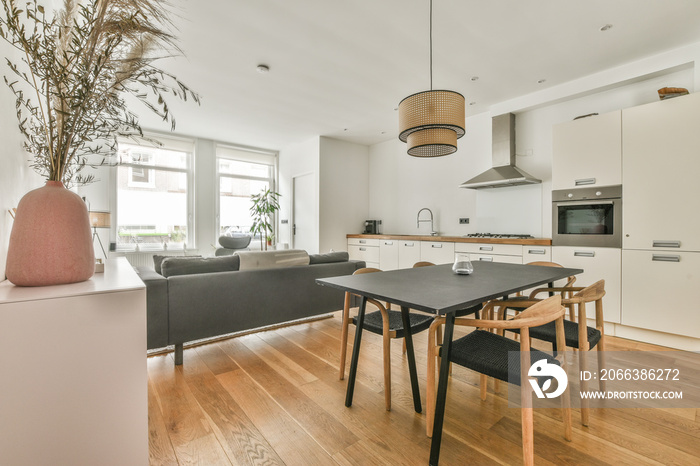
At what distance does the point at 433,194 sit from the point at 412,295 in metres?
4.16

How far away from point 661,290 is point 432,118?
8.70ft

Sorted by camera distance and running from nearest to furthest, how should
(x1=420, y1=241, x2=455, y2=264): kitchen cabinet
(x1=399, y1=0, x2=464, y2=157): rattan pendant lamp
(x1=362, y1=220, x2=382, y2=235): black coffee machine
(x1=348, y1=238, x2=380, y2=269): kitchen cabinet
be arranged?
(x1=399, y1=0, x2=464, y2=157): rattan pendant lamp
(x1=420, y1=241, x2=455, y2=264): kitchen cabinet
(x1=348, y1=238, x2=380, y2=269): kitchen cabinet
(x1=362, y1=220, x2=382, y2=235): black coffee machine

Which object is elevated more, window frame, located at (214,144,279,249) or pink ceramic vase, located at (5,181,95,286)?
window frame, located at (214,144,279,249)

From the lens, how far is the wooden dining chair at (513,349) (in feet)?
3.98

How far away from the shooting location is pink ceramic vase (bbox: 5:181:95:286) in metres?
1.04

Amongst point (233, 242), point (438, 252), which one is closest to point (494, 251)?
point (438, 252)

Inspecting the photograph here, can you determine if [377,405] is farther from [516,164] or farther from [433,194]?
[433,194]

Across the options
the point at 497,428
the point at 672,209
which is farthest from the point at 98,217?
the point at 672,209

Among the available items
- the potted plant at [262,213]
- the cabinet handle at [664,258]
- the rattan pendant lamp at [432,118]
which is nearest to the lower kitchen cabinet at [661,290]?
Answer: the cabinet handle at [664,258]

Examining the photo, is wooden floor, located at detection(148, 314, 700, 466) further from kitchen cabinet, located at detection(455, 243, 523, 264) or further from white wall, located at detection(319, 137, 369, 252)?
white wall, located at detection(319, 137, 369, 252)

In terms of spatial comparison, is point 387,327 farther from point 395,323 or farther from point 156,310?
point 156,310

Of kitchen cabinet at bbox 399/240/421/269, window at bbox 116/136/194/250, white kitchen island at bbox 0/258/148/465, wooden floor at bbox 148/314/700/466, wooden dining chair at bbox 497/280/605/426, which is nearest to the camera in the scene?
white kitchen island at bbox 0/258/148/465

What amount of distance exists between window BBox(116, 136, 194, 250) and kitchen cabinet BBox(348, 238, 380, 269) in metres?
2.98

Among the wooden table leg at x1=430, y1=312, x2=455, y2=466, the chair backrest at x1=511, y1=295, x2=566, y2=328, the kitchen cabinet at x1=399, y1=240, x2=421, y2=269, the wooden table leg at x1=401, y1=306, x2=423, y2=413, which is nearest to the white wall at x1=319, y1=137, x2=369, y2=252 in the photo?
the kitchen cabinet at x1=399, y1=240, x2=421, y2=269
